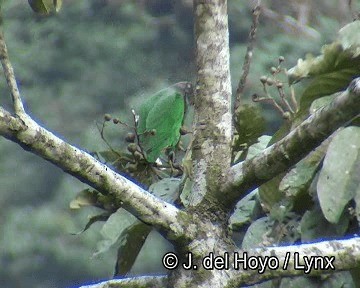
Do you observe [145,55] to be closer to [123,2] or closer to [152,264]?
[123,2]

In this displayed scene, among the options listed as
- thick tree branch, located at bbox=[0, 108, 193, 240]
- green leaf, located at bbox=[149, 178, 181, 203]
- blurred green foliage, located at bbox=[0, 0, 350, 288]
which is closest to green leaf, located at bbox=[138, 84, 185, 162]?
green leaf, located at bbox=[149, 178, 181, 203]

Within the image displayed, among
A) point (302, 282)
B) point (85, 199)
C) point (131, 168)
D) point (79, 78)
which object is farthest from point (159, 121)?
point (79, 78)

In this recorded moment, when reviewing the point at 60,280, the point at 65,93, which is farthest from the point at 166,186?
the point at 65,93

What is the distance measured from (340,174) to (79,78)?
593 cm

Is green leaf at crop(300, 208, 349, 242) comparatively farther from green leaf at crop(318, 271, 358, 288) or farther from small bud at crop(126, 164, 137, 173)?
small bud at crop(126, 164, 137, 173)

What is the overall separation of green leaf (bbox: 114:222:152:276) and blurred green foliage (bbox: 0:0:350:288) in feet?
13.5

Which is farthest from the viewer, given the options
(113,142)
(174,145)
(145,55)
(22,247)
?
(145,55)

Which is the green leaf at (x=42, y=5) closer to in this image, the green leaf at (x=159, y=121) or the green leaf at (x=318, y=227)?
the green leaf at (x=159, y=121)

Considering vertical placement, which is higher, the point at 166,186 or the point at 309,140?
the point at 166,186

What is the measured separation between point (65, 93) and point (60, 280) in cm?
143

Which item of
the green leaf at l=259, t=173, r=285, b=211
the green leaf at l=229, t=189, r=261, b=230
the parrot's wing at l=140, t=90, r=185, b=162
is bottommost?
the green leaf at l=259, t=173, r=285, b=211

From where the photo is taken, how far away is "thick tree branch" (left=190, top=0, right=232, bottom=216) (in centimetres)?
161

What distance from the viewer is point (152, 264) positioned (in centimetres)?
625

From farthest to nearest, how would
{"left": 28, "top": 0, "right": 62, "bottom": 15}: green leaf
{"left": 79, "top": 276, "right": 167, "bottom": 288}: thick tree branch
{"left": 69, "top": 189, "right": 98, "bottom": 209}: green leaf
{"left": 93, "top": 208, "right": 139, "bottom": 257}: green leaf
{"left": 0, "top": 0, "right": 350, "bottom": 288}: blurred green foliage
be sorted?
{"left": 0, "top": 0, "right": 350, "bottom": 288}: blurred green foliage < {"left": 69, "top": 189, "right": 98, "bottom": 209}: green leaf < {"left": 93, "top": 208, "right": 139, "bottom": 257}: green leaf < {"left": 28, "top": 0, "right": 62, "bottom": 15}: green leaf < {"left": 79, "top": 276, "right": 167, "bottom": 288}: thick tree branch
